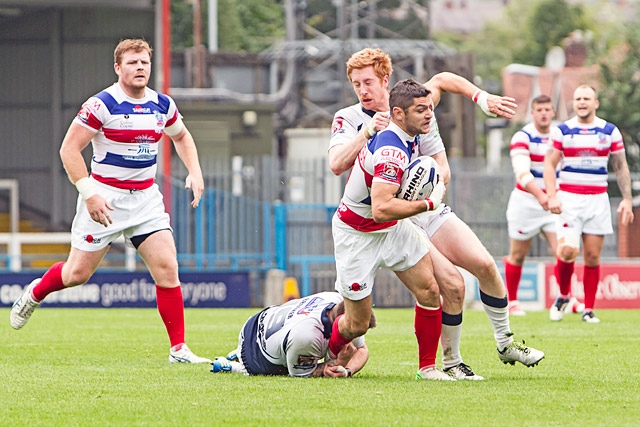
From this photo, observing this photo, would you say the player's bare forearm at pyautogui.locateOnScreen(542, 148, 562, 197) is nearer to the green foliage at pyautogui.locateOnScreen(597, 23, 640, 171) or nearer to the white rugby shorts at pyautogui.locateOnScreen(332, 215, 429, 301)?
the white rugby shorts at pyautogui.locateOnScreen(332, 215, 429, 301)

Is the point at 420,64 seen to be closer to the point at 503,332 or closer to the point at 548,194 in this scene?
the point at 548,194

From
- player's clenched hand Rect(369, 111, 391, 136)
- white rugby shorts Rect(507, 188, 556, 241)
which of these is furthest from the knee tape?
player's clenched hand Rect(369, 111, 391, 136)

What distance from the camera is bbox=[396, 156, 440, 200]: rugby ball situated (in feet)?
24.6

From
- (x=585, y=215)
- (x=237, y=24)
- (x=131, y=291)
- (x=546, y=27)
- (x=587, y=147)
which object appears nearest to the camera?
(x=587, y=147)

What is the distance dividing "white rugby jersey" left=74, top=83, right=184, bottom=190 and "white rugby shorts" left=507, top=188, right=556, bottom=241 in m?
6.08

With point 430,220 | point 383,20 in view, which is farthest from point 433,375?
point 383,20

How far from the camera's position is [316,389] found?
757 centimetres

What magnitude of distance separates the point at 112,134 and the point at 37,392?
2575 mm

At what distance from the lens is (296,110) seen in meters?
36.1

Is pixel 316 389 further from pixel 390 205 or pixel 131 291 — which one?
pixel 131 291

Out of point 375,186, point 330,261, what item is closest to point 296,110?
point 330,261

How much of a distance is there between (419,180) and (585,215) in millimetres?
6662

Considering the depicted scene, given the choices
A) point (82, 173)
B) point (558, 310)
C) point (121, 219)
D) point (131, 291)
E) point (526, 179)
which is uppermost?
point (82, 173)

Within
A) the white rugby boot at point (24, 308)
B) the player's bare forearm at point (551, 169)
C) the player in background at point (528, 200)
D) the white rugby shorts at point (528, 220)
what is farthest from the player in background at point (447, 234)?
the white rugby shorts at point (528, 220)
